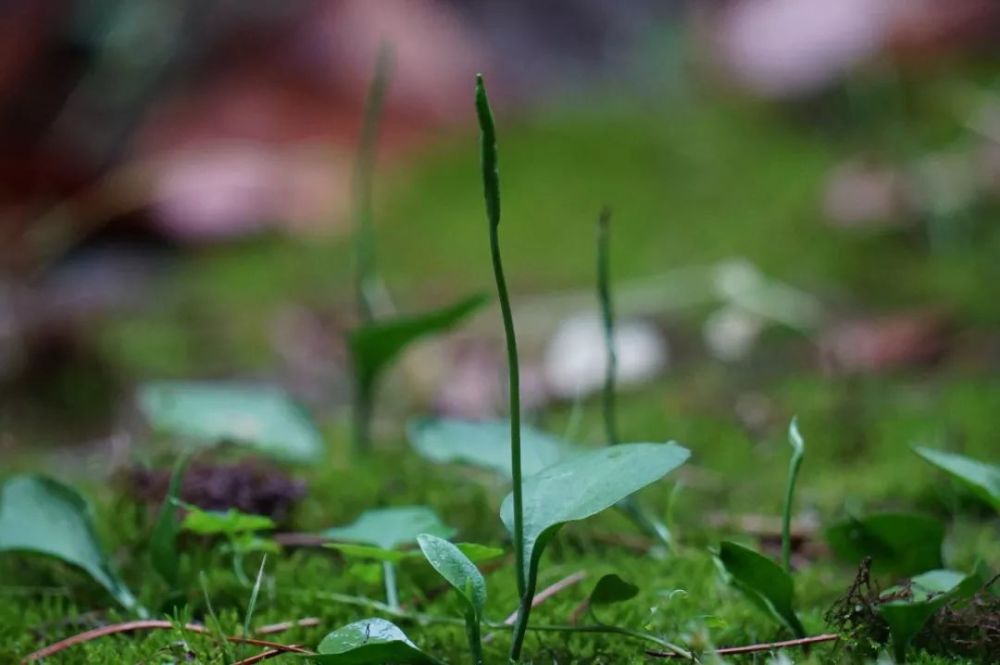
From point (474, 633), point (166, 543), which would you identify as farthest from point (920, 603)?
point (166, 543)

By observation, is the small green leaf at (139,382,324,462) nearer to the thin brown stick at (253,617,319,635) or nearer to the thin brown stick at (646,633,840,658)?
the thin brown stick at (253,617,319,635)

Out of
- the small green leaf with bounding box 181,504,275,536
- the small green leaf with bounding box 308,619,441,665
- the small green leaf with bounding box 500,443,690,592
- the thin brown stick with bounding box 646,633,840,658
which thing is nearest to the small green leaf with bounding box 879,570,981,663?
the thin brown stick with bounding box 646,633,840,658

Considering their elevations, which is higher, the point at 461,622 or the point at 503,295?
the point at 503,295

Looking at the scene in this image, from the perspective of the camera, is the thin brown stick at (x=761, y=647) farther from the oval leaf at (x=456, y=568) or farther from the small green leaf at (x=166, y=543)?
the small green leaf at (x=166, y=543)

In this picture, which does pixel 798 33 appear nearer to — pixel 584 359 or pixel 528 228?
pixel 528 228

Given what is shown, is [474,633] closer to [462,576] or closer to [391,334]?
[462,576]

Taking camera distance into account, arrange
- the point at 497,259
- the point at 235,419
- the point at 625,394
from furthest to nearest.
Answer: the point at 625,394 → the point at 235,419 → the point at 497,259

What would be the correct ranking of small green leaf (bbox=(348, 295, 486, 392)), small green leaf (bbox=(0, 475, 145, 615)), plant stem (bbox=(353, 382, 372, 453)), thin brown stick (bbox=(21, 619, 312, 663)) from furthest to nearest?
plant stem (bbox=(353, 382, 372, 453)) < small green leaf (bbox=(348, 295, 486, 392)) < small green leaf (bbox=(0, 475, 145, 615)) < thin brown stick (bbox=(21, 619, 312, 663))

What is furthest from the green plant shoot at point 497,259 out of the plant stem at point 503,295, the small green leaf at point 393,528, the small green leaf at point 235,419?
the small green leaf at point 235,419
